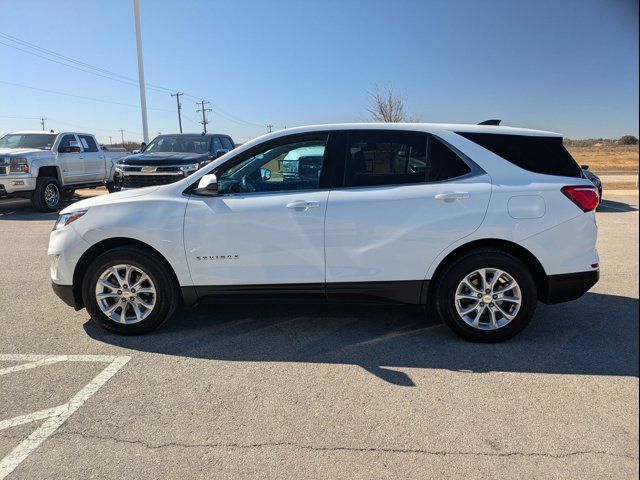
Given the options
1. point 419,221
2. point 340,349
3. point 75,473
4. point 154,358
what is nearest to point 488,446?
point 340,349

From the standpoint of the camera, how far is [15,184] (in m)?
12.0

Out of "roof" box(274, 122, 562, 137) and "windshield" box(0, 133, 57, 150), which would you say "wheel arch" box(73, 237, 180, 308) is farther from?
"windshield" box(0, 133, 57, 150)

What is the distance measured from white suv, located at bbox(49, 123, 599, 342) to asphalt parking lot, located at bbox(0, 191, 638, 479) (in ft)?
1.28

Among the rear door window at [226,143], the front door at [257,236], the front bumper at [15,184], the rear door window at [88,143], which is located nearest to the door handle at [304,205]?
the front door at [257,236]

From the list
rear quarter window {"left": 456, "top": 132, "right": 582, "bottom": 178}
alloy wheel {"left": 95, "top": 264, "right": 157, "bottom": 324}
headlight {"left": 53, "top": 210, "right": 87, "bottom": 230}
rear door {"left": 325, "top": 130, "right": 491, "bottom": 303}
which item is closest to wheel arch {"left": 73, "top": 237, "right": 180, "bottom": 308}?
alloy wheel {"left": 95, "top": 264, "right": 157, "bottom": 324}

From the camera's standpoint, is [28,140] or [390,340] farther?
[28,140]

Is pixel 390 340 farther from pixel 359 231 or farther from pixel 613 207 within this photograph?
pixel 613 207

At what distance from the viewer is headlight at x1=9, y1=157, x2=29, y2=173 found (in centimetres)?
1201

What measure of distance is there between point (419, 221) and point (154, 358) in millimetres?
2383

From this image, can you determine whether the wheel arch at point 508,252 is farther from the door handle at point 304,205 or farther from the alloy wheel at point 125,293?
the alloy wheel at point 125,293

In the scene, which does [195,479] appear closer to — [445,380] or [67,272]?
[445,380]

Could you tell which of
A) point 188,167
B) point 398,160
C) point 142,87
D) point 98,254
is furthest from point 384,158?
point 142,87

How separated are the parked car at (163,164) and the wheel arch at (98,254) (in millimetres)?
6338

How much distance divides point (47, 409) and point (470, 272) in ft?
10.5
